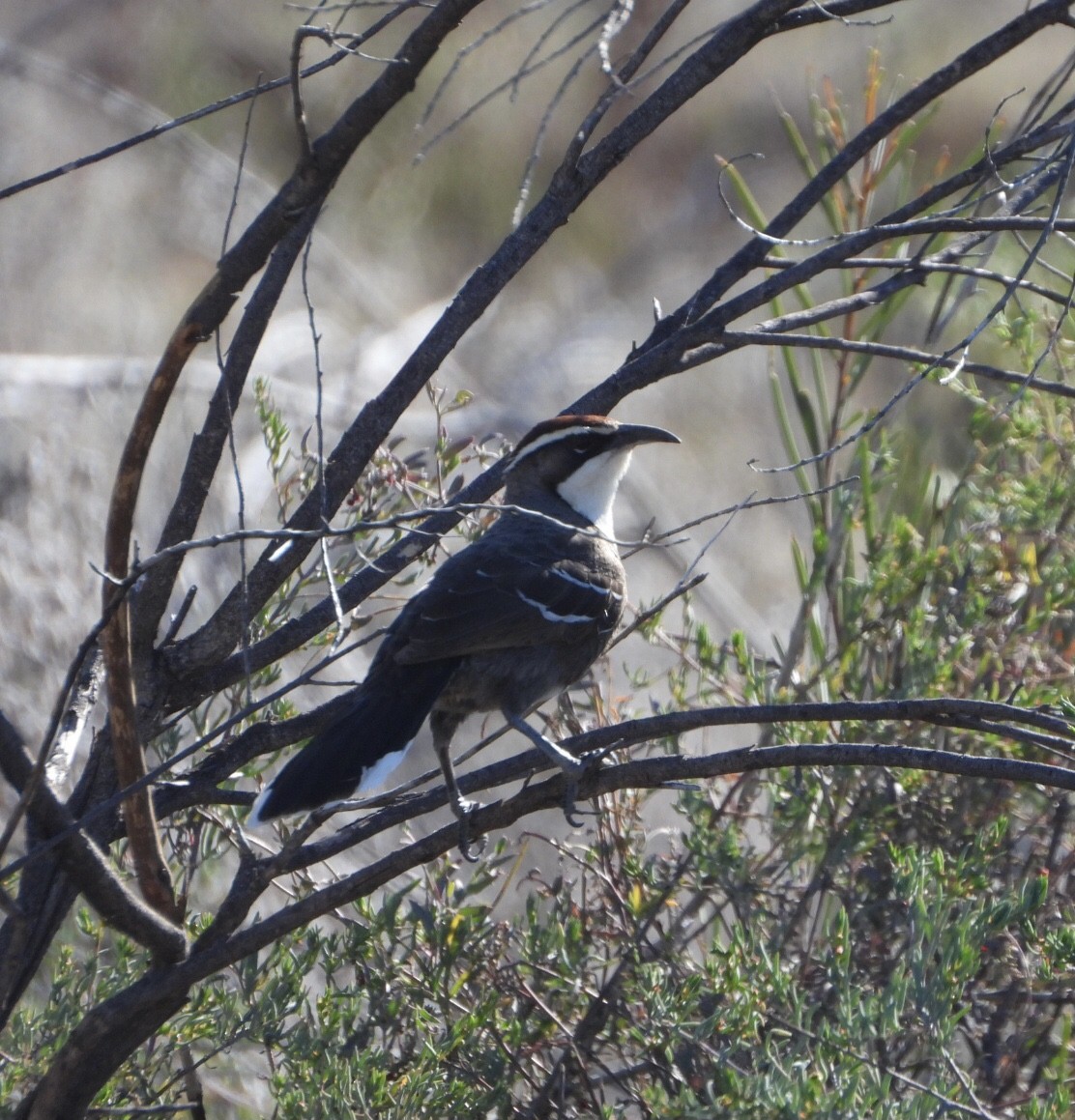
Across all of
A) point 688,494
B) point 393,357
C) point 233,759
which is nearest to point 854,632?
point 233,759

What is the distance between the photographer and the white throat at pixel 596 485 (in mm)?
4324

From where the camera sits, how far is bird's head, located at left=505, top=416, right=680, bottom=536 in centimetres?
413

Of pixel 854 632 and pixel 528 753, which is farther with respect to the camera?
pixel 854 632

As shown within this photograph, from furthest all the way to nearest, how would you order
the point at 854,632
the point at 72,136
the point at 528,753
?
the point at 72,136 < the point at 854,632 < the point at 528,753

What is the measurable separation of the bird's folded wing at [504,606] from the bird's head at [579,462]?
1.28ft

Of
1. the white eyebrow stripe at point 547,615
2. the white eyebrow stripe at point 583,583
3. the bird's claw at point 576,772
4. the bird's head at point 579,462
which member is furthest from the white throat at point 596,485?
the bird's claw at point 576,772

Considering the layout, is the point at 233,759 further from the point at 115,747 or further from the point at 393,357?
the point at 393,357

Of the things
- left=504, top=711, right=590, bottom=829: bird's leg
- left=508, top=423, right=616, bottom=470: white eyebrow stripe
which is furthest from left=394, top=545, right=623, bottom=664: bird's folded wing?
left=504, top=711, right=590, bottom=829: bird's leg

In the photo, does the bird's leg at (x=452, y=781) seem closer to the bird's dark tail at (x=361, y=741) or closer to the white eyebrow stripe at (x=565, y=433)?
the bird's dark tail at (x=361, y=741)

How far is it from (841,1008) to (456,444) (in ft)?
5.77

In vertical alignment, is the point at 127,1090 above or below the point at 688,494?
below

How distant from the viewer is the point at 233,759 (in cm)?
312

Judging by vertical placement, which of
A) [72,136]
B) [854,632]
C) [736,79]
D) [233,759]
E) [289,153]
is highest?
[736,79]

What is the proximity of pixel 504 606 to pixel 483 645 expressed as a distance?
13 cm
